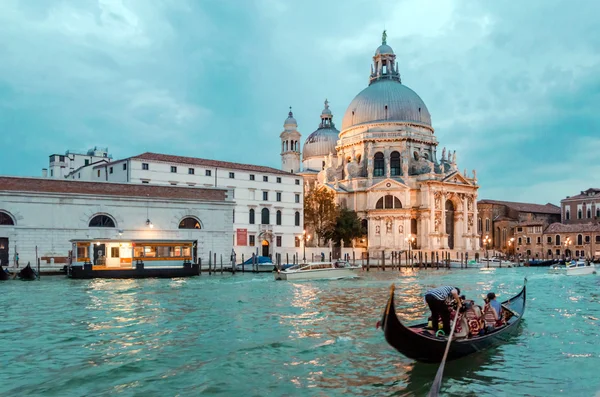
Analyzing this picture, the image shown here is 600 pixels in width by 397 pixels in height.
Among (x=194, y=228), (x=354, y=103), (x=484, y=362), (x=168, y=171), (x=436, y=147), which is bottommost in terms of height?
(x=484, y=362)

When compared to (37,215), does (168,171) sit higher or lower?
higher

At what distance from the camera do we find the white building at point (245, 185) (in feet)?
126

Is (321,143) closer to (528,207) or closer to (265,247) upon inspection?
(528,207)

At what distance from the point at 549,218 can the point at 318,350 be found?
228 ft

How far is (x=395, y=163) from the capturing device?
60625 mm

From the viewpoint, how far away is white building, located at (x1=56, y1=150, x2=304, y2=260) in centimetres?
3853

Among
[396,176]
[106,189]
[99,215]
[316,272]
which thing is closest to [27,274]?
[99,215]

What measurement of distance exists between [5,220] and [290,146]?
37.9m

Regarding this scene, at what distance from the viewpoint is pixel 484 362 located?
33.9 feet

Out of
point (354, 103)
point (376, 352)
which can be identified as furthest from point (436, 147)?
point (376, 352)

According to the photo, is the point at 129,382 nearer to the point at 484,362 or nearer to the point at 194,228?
the point at 484,362

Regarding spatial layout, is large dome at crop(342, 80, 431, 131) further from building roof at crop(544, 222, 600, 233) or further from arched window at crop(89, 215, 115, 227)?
arched window at crop(89, 215, 115, 227)

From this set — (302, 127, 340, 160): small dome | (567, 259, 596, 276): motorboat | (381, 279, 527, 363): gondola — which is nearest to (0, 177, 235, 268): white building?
(567, 259, 596, 276): motorboat

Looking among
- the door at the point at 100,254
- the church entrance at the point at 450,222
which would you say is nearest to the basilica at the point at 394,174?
the church entrance at the point at 450,222
